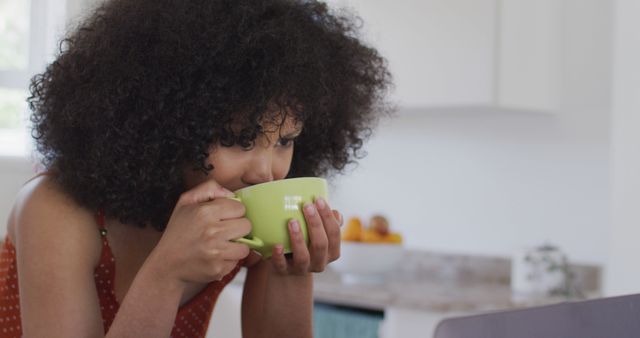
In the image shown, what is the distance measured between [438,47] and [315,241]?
6.12ft

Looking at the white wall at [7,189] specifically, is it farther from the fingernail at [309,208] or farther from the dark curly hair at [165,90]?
the fingernail at [309,208]

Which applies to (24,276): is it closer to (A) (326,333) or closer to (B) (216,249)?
(B) (216,249)

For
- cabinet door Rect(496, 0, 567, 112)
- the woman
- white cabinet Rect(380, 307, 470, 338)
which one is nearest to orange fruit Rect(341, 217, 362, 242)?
white cabinet Rect(380, 307, 470, 338)

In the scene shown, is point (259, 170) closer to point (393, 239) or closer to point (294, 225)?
point (294, 225)

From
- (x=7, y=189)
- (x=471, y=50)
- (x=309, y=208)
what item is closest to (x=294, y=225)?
(x=309, y=208)

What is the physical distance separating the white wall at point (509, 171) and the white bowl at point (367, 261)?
0.27m

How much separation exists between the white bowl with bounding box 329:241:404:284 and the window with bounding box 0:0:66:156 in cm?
107

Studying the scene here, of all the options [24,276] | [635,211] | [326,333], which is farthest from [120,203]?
[326,333]

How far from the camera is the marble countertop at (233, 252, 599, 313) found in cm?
250

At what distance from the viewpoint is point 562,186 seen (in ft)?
9.54

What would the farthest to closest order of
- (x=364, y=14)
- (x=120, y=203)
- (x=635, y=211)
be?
(x=364, y=14) → (x=635, y=211) → (x=120, y=203)

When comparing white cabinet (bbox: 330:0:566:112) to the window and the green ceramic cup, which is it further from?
the green ceramic cup

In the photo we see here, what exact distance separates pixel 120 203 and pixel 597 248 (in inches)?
82.4

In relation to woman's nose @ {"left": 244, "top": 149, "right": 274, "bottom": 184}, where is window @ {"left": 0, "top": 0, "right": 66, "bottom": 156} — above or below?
above
